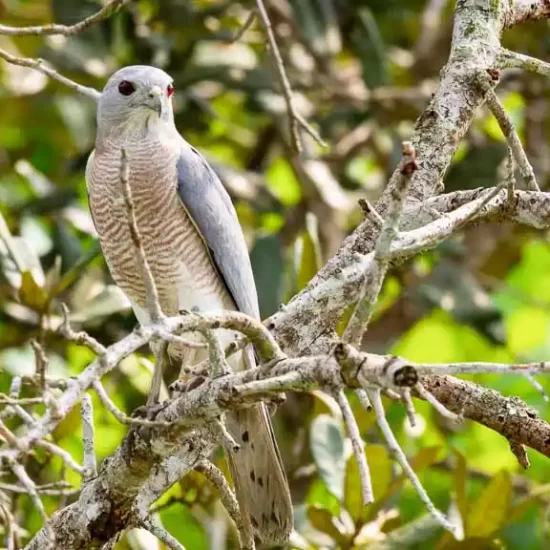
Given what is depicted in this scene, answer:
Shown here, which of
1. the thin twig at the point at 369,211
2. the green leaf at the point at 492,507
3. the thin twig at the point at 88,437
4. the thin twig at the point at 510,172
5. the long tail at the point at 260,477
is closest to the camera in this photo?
the thin twig at the point at 369,211

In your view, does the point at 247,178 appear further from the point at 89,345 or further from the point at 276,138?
the point at 89,345

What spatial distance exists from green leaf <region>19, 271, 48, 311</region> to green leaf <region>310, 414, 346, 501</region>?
0.95 m

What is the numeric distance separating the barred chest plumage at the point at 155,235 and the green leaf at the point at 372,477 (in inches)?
28.5

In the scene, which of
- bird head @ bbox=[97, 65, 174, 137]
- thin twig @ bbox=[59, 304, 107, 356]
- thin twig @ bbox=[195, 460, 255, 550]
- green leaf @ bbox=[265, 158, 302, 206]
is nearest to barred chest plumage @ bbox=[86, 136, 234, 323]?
bird head @ bbox=[97, 65, 174, 137]

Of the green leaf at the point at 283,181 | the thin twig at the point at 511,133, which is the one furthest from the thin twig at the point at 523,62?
the green leaf at the point at 283,181

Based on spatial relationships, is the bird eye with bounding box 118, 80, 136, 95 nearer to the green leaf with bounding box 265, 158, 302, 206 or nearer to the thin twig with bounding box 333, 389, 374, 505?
the thin twig with bounding box 333, 389, 374, 505

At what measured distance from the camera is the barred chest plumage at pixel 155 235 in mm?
3539

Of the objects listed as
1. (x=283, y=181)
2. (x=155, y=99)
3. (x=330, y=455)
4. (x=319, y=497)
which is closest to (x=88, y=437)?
(x=330, y=455)

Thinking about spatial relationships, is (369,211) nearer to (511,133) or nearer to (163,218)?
(511,133)

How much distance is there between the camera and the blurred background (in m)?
3.42

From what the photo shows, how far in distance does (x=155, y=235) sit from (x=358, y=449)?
6.31ft

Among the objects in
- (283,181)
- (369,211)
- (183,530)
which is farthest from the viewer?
(283,181)

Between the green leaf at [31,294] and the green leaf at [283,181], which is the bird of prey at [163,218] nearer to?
the green leaf at [31,294]

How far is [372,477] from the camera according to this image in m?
3.24
